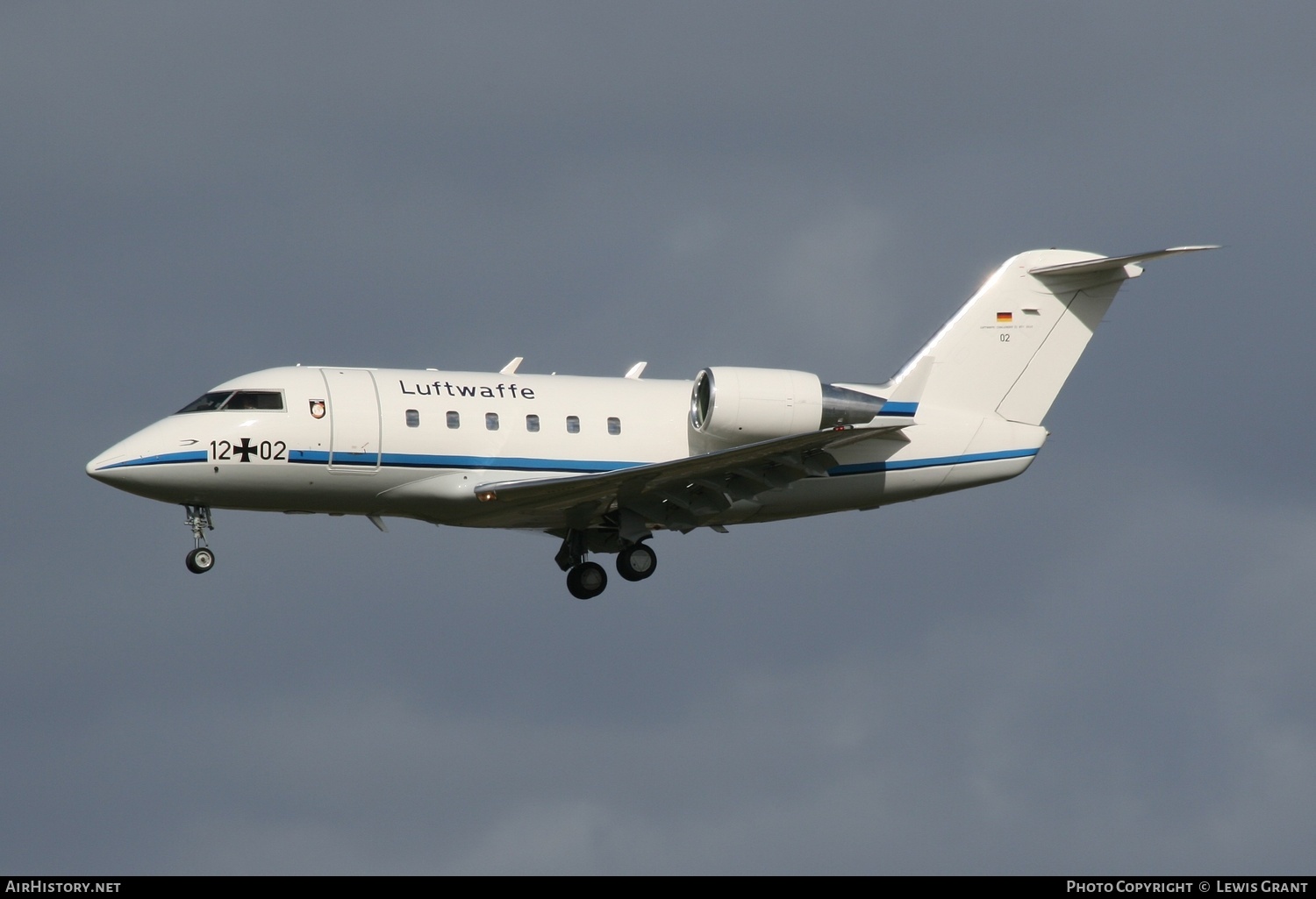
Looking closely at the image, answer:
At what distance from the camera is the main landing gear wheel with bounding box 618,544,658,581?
31.7 metres

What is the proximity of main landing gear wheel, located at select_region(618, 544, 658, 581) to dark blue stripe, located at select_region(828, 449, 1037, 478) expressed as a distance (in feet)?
11.0

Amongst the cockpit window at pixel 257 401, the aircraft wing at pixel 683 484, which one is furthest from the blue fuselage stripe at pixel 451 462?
the cockpit window at pixel 257 401

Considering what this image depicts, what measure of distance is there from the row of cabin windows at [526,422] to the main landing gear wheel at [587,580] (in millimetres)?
2474

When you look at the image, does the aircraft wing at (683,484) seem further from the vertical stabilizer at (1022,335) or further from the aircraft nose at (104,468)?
the aircraft nose at (104,468)

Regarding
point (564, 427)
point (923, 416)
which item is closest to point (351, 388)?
point (564, 427)

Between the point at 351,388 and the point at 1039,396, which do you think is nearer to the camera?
the point at 351,388

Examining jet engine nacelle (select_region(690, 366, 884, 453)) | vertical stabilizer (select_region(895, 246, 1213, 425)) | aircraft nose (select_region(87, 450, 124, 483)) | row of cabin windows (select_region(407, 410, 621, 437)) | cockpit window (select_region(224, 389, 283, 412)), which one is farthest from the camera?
vertical stabilizer (select_region(895, 246, 1213, 425))

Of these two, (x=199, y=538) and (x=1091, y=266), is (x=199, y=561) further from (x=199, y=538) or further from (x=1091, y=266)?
(x=1091, y=266)

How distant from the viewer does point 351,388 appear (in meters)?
30.1

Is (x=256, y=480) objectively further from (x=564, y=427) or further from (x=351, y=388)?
(x=564, y=427)

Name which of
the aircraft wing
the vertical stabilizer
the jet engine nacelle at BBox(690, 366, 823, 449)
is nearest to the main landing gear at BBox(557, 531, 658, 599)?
the aircraft wing

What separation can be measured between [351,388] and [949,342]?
34.5ft

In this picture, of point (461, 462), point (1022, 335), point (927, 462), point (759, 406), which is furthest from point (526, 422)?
point (1022, 335)

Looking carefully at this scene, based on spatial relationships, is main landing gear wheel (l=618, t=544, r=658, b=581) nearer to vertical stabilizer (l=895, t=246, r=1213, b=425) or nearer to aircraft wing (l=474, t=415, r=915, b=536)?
aircraft wing (l=474, t=415, r=915, b=536)
